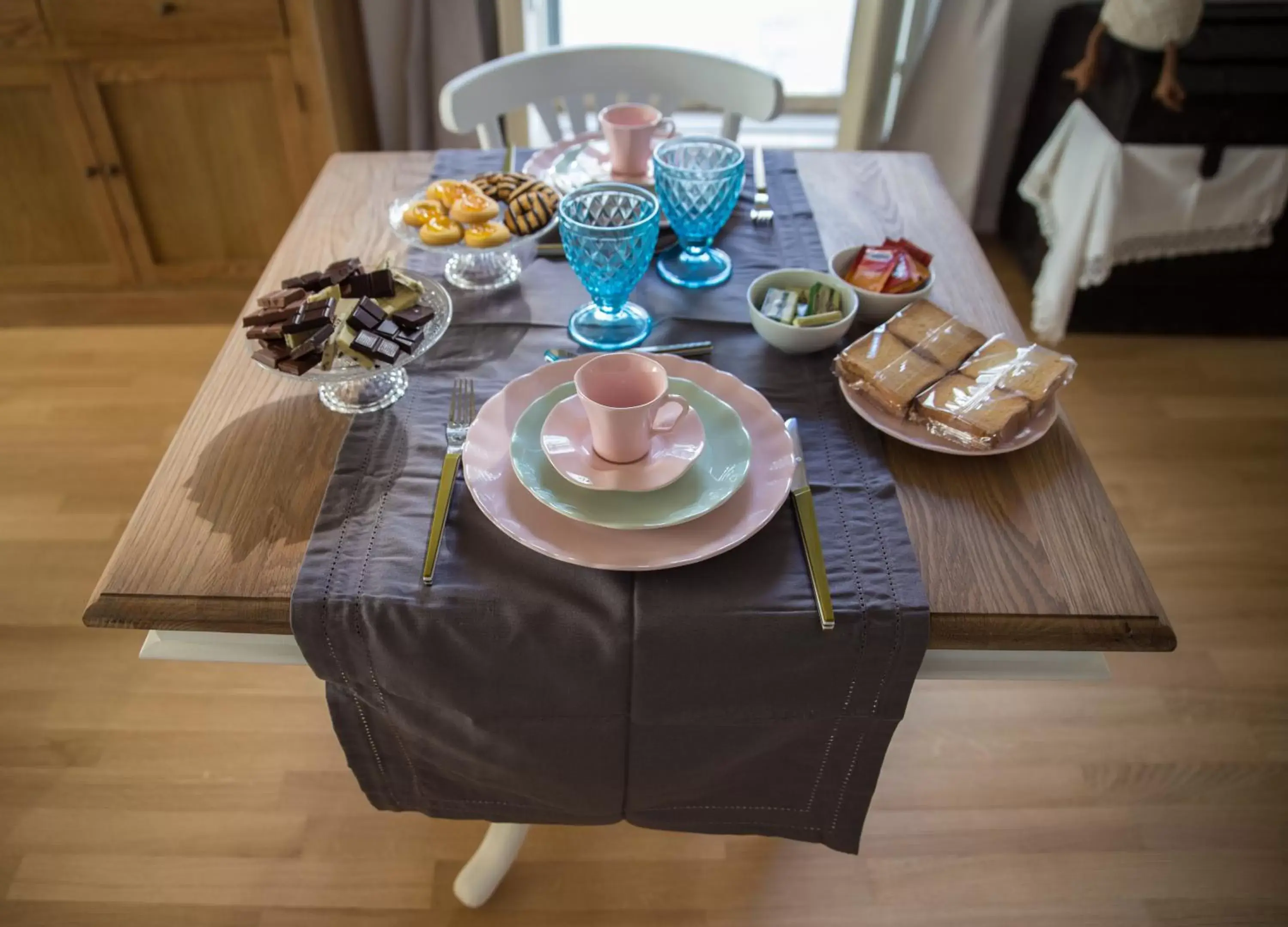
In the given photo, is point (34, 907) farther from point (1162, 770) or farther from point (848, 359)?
point (1162, 770)

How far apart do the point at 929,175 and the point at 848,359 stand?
58cm

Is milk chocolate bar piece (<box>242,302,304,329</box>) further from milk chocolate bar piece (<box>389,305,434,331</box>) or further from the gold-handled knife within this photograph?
the gold-handled knife

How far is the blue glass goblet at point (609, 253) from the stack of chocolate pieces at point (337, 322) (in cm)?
17

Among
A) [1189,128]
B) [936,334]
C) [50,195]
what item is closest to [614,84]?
[936,334]

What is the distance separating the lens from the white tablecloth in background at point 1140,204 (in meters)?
2.02

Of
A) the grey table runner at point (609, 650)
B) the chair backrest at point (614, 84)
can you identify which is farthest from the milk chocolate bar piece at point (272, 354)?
the chair backrest at point (614, 84)

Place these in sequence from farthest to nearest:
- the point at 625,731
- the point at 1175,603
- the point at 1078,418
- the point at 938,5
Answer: the point at 938,5 → the point at 1078,418 → the point at 1175,603 → the point at 625,731

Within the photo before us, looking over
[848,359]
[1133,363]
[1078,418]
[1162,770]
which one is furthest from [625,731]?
[1133,363]

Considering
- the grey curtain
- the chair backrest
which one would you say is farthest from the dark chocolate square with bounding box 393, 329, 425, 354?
the grey curtain

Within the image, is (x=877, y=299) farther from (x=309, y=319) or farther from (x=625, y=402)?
(x=309, y=319)

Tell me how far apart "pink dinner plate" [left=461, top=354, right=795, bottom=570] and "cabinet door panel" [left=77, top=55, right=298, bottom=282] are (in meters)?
1.57

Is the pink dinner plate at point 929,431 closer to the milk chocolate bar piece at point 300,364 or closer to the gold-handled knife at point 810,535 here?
the gold-handled knife at point 810,535

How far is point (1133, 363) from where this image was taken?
227 cm

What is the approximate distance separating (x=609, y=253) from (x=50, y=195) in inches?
75.3
